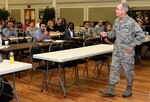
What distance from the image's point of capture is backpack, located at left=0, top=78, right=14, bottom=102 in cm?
389

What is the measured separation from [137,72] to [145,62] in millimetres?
1511

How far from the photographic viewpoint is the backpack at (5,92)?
3.89 meters

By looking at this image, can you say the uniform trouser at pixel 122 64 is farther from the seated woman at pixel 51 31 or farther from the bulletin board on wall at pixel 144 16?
the bulletin board on wall at pixel 144 16

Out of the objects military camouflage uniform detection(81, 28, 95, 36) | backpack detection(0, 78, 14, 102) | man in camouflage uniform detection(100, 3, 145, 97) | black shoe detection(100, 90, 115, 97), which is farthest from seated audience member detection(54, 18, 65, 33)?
backpack detection(0, 78, 14, 102)

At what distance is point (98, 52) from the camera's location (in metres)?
5.20

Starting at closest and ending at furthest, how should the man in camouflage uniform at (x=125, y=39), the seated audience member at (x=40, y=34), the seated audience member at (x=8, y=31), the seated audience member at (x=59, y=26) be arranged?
the man in camouflage uniform at (x=125, y=39) → the seated audience member at (x=40, y=34) → the seated audience member at (x=8, y=31) → the seated audience member at (x=59, y=26)

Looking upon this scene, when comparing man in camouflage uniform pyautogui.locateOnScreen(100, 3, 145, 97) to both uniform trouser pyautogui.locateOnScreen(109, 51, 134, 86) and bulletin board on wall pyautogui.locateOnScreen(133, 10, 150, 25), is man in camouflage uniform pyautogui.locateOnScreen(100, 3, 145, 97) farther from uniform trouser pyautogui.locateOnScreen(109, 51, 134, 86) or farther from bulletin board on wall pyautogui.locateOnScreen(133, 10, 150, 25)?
bulletin board on wall pyautogui.locateOnScreen(133, 10, 150, 25)

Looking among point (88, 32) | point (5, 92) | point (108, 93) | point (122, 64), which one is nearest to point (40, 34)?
point (88, 32)

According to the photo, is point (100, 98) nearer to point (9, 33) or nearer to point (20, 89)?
point (20, 89)

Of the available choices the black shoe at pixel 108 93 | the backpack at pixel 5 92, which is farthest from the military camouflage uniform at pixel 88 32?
the backpack at pixel 5 92

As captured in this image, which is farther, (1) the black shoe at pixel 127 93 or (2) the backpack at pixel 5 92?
(1) the black shoe at pixel 127 93

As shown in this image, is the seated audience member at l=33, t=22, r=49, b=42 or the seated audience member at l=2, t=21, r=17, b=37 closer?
the seated audience member at l=33, t=22, r=49, b=42

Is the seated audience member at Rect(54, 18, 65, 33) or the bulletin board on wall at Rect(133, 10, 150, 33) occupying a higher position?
the bulletin board on wall at Rect(133, 10, 150, 33)

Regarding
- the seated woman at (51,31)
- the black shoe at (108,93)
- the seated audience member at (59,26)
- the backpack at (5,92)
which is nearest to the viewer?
the backpack at (5,92)
